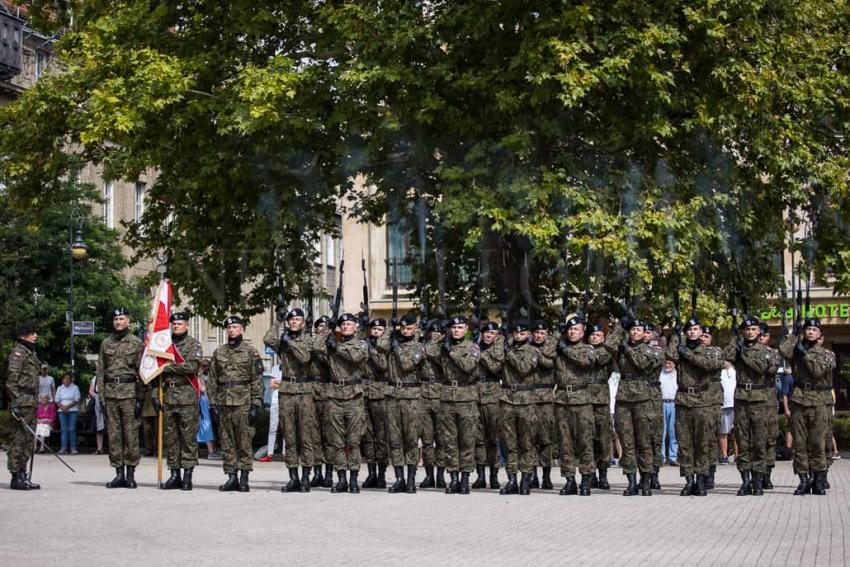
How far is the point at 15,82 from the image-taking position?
4828 centimetres

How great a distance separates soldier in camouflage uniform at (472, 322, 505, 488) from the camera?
18594mm

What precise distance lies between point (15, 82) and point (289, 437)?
33.0 m

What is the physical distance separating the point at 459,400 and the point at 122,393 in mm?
3897

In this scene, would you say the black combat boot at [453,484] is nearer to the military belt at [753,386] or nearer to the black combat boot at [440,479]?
the black combat boot at [440,479]

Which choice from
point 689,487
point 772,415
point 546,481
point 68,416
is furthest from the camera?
point 68,416

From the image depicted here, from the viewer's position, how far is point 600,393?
1862 cm

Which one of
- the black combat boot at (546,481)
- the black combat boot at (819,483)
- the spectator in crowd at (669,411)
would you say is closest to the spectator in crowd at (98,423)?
the spectator in crowd at (669,411)

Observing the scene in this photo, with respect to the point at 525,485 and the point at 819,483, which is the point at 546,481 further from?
the point at 819,483

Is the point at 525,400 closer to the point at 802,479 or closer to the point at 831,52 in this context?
the point at 802,479

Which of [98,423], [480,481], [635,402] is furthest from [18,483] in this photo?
[98,423]

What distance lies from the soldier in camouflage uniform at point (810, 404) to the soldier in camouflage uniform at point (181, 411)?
6770 millimetres

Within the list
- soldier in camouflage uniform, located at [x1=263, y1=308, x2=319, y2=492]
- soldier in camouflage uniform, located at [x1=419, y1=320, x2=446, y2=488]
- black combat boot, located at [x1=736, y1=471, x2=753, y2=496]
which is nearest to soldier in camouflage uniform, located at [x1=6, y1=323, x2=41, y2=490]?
soldier in camouflage uniform, located at [x1=263, y1=308, x2=319, y2=492]

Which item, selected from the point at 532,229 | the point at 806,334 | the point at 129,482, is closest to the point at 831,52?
the point at 532,229

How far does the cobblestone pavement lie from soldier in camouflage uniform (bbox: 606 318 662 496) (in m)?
0.38
